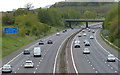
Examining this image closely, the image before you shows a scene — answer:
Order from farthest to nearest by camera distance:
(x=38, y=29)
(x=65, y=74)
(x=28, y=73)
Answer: (x=38, y=29), (x=28, y=73), (x=65, y=74)

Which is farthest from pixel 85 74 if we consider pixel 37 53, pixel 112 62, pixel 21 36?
pixel 21 36

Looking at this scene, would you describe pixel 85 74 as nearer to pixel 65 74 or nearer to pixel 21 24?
pixel 65 74

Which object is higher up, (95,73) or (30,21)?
(30,21)

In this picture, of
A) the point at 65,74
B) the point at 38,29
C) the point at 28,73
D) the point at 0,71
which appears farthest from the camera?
the point at 38,29

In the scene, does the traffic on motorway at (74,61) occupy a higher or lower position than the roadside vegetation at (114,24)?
lower

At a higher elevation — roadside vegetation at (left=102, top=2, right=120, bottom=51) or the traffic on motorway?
roadside vegetation at (left=102, top=2, right=120, bottom=51)

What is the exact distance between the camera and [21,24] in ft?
488

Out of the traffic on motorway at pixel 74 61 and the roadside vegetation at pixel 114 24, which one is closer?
the roadside vegetation at pixel 114 24

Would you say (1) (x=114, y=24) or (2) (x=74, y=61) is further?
(2) (x=74, y=61)

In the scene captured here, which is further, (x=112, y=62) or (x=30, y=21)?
(x=30, y=21)

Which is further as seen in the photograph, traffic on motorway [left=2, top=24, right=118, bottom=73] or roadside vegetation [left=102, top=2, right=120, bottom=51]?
traffic on motorway [left=2, top=24, right=118, bottom=73]

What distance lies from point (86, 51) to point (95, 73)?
30373 millimetres

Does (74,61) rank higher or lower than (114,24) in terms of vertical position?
lower

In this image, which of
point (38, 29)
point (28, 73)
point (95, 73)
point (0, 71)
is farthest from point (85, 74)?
point (38, 29)
